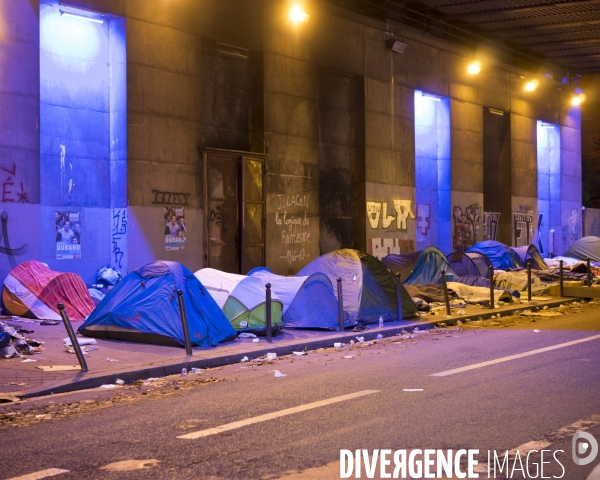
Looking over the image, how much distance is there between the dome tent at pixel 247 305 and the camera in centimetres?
1512

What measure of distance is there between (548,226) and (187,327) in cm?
3323

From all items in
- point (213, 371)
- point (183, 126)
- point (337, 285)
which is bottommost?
point (213, 371)

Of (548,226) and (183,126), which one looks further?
(548,226)

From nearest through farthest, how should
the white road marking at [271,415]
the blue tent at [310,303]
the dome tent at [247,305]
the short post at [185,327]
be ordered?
the white road marking at [271,415] → the short post at [185,327] → the dome tent at [247,305] → the blue tent at [310,303]

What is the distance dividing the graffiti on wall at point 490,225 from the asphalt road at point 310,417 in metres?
24.8

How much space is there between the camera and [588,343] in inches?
545

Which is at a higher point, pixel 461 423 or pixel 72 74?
pixel 72 74

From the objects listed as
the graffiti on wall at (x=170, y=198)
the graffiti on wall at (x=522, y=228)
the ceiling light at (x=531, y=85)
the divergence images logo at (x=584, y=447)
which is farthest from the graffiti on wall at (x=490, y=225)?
the divergence images logo at (x=584, y=447)

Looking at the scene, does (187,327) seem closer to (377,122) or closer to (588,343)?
(588,343)

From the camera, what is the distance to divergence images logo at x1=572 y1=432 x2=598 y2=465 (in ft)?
21.1

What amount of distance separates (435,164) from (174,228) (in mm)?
15839

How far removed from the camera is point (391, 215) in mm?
30828

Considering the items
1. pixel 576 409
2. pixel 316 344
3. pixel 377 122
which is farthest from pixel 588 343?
pixel 377 122

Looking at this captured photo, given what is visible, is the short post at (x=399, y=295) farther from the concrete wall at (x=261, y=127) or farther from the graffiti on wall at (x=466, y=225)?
the graffiti on wall at (x=466, y=225)
